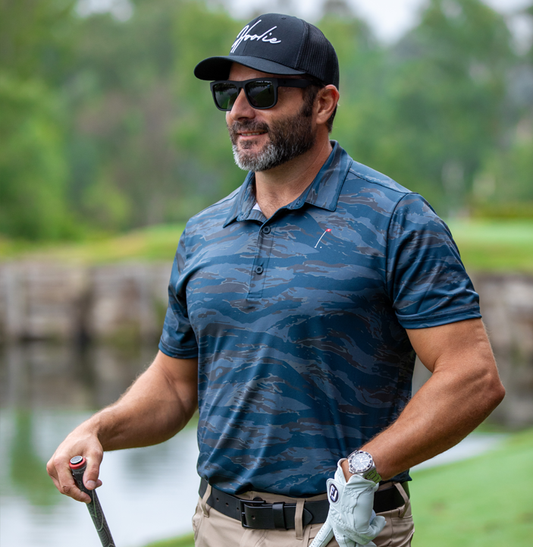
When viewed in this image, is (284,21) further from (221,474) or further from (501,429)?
(501,429)

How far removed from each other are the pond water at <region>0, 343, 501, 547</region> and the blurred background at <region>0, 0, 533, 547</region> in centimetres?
3

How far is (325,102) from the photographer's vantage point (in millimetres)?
2490

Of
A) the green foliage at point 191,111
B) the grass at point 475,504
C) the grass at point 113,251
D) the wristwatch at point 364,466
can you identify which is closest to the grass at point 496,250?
the grass at point 113,251

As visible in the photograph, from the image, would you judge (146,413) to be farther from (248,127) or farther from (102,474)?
(102,474)

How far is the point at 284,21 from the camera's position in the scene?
2.44 meters

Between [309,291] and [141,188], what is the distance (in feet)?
172

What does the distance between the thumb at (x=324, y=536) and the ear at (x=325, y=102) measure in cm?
112

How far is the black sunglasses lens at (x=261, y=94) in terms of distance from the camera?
2.38 metres

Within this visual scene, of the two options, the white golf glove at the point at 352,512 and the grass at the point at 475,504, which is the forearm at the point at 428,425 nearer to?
the white golf glove at the point at 352,512

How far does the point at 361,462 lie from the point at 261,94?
3.42 feet

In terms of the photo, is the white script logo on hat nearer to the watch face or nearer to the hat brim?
the hat brim

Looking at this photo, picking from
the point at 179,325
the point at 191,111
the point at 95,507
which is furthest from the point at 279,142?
the point at 191,111

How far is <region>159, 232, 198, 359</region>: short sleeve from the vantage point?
2.63 metres

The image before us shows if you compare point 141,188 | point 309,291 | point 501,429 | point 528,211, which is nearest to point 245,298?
point 309,291
